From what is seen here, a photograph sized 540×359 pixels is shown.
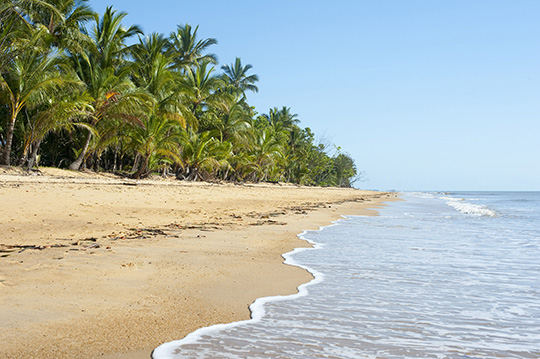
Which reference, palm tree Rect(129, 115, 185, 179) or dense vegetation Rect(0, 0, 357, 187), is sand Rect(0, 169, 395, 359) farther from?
palm tree Rect(129, 115, 185, 179)

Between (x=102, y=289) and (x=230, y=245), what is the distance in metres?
2.71

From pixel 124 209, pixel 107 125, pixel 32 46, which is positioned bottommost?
pixel 124 209

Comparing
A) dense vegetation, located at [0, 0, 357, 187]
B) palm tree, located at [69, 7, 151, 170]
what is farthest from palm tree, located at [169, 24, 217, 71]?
palm tree, located at [69, 7, 151, 170]

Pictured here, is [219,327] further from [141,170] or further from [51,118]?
[141,170]

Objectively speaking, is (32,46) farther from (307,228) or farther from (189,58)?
(189,58)

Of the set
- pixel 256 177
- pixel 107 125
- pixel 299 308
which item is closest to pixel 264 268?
pixel 299 308

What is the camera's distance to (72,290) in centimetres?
308

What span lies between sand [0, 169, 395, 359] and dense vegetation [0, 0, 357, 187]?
9297mm

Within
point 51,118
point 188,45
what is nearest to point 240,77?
point 188,45

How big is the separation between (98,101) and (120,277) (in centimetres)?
1668

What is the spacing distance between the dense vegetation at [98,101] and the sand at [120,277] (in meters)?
9.30

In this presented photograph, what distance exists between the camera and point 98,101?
18.6 metres

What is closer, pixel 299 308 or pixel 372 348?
pixel 372 348

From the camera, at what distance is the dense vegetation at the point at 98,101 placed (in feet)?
52.3
